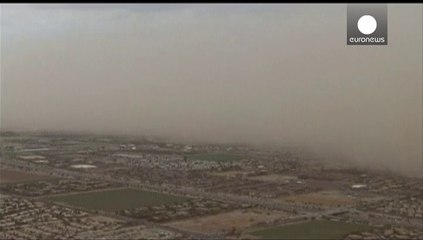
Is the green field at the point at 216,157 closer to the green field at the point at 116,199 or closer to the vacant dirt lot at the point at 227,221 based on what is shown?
the green field at the point at 116,199

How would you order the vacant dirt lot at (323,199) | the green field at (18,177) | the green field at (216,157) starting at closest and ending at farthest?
the vacant dirt lot at (323,199)
the green field at (18,177)
the green field at (216,157)

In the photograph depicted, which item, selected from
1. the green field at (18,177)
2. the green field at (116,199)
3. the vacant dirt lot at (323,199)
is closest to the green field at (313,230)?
the vacant dirt lot at (323,199)

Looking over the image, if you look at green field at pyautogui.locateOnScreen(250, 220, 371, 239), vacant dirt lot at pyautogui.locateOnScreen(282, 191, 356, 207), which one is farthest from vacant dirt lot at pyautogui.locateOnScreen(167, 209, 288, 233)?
vacant dirt lot at pyautogui.locateOnScreen(282, 191, 356, 207)

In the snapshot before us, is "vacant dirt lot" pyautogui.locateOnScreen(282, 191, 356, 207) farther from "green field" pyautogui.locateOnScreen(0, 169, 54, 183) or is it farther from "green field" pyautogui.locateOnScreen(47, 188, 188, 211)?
"green field" pyautogui.locateOnScreen(0, 169, 54, 183)

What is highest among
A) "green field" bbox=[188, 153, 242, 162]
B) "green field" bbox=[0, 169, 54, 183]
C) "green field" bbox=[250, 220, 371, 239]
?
"green field" bbox=[188, 153, 242, 162]

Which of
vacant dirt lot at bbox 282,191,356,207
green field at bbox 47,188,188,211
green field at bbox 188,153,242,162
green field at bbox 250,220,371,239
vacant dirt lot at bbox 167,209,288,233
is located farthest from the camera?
green field at bbox 188,153,242,162

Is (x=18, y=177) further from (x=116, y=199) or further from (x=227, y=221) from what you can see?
(x=227, y=221)
